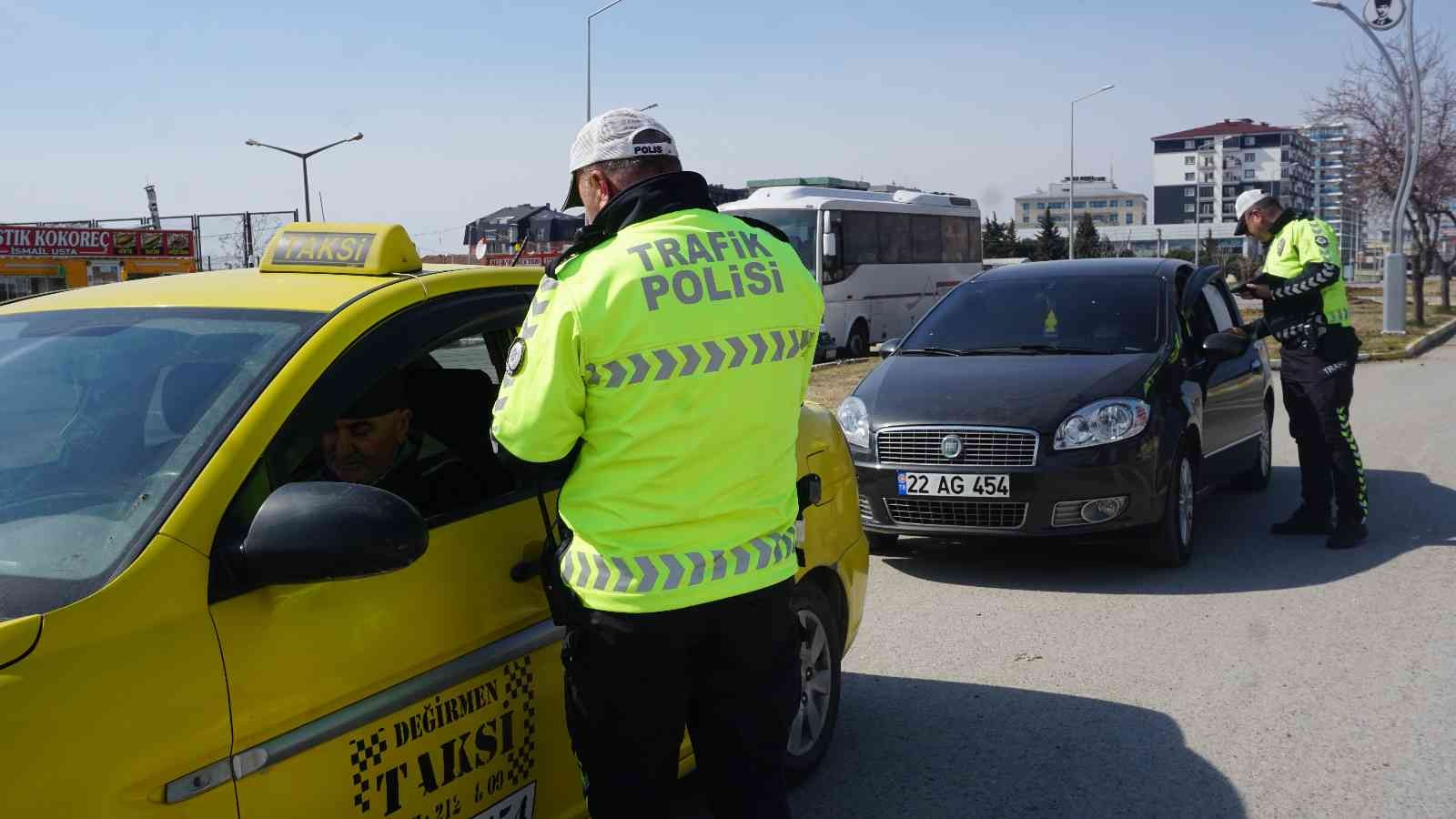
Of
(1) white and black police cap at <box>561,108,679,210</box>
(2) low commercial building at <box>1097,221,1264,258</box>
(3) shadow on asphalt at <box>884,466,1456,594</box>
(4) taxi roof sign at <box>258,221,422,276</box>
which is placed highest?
(2) low commercial building at <box>1097,221,1264,258</box>

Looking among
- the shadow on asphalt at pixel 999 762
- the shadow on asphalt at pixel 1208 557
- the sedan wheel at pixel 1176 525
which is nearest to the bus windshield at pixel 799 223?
the shadow on asphalt at pixel 1208 557

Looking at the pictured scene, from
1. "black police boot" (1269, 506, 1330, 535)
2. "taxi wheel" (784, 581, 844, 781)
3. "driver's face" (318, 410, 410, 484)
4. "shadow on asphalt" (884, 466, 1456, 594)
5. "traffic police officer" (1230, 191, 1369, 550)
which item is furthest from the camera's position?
"black police boot" (1269, 506, 1330, 535)

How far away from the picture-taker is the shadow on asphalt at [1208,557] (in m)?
6.99

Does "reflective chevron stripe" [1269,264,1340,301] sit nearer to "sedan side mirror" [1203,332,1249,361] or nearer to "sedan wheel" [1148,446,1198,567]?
"sedan side mirror" [1203,332,1249,361]

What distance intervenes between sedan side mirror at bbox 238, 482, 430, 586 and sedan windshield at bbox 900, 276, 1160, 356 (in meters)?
5.97

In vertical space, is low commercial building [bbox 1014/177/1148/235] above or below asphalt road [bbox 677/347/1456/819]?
above

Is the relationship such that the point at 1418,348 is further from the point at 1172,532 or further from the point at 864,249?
the point at 1172,532

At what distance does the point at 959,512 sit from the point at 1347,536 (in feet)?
7.79

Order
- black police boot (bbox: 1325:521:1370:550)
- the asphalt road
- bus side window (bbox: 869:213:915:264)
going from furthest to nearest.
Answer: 1. bus side window (bbox: 869:213:915:264)
2. black police boot (bbox: 1325:521:1370:550)
3. the asphalt road

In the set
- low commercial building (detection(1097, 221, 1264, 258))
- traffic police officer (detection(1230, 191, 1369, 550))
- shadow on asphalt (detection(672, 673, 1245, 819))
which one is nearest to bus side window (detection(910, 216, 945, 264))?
traffic police officer (detection(1230, 191, 1369, 550))

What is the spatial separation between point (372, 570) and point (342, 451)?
2.52ft

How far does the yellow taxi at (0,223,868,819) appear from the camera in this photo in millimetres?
2180

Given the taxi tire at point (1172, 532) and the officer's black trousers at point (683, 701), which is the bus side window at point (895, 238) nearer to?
the taxi tire at point (1172, 532)

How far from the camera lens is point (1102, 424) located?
6.91m
